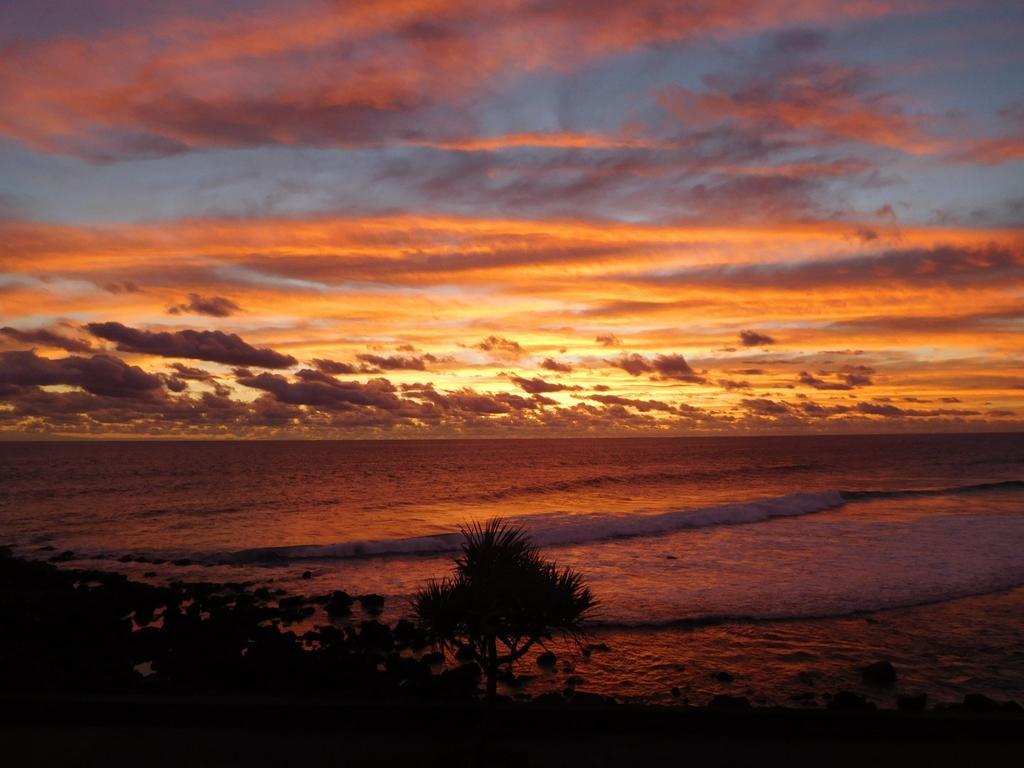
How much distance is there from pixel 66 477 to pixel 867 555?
74.0 meters

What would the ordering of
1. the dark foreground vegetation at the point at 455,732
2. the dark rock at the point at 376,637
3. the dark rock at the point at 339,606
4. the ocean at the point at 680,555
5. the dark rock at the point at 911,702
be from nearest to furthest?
1. the dark foreground vegetation at the point at 455,732
2. the dark rock at the point at 911,702
3. the ocean at the point at 680,555
4. the dark rock at the point at 376,637
5. the dark rock at the point at 339,606

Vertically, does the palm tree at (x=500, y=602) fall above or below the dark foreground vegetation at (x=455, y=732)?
above

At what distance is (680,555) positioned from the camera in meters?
24.9

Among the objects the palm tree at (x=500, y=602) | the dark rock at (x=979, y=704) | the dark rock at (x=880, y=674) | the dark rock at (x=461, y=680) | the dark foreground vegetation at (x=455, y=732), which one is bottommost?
the dark rock at (x=461, y=680)

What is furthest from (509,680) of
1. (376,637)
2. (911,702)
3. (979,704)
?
(979,704)

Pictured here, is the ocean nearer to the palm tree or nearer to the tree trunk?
the tree trunk

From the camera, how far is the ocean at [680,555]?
40.3 ft

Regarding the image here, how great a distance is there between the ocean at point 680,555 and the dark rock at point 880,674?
0.22m

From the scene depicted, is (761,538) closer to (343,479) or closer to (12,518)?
(12,518)

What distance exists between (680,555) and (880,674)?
13704 millimetres

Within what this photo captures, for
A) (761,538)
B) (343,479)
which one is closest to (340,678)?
(761,538)

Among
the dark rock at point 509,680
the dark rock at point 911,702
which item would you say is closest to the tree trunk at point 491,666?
the dark rock at point 509,680

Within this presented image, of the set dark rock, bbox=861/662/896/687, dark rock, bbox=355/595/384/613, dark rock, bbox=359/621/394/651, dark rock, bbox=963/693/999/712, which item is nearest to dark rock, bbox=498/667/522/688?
dark rock, bbox=359/621/394/651

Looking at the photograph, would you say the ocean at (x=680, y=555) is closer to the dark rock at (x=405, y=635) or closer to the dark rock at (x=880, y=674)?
the dark rock at (x=880, y=674)
